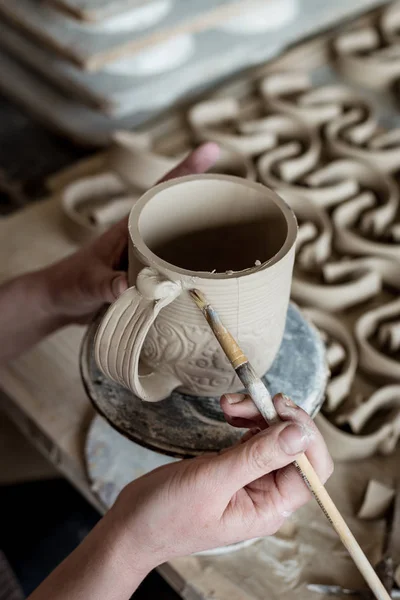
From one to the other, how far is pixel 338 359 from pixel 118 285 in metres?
0.35

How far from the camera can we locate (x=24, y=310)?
2.46 ft

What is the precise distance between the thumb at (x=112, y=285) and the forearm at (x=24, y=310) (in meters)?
0.13

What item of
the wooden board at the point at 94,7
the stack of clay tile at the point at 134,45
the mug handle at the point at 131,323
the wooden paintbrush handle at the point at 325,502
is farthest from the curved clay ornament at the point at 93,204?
the wooden paintbrush handle at the point at 325,502

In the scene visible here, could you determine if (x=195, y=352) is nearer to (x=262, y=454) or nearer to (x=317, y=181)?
(x=262, y=454)

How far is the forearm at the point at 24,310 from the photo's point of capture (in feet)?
2.44

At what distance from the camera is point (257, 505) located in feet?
1.70

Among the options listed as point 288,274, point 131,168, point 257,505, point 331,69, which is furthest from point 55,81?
point 257,505

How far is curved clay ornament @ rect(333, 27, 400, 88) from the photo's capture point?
1.24 metres

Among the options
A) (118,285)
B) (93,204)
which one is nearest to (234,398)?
(118,285)

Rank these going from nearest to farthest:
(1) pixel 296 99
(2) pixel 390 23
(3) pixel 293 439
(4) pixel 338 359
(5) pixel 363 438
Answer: (3) pixel 293 439
(5) pixel 363 438
(4) pixel 338 359
(1) pixel 296 99
(2) pixel 390 23

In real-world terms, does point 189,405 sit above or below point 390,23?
above

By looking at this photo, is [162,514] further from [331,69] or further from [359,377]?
[331,69]

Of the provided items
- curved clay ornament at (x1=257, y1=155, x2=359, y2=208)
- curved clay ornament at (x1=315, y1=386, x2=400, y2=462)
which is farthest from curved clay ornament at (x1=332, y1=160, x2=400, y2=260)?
curved clay ornament at (x1=315, y1=386, x2=400, y2=462)

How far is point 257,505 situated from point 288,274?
0.65 feet
